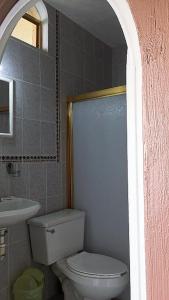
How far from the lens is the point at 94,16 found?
7.55 ft

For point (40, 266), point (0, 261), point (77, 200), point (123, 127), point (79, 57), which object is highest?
point (79, 57)

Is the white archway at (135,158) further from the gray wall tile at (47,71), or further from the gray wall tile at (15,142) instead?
the gray wall tile at (47,71)

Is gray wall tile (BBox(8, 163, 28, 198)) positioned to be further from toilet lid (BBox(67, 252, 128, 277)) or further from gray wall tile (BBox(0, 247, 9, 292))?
toilet lid (BBox(67, 252, 128, 277))

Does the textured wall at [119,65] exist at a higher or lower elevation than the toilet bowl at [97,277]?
higher

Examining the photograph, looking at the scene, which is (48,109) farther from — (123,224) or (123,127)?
(123,224)

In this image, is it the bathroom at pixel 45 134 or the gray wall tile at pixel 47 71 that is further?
the gray wall tile at pixel 47 71

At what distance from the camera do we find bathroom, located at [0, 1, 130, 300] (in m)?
1.83

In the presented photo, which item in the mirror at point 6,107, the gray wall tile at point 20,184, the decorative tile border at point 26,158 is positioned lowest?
the gray wall tile at point 20,184

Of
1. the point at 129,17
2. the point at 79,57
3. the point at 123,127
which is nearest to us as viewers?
the point at 129,17

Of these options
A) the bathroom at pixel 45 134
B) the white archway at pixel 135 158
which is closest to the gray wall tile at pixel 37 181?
the bathroom at pixel 45 134

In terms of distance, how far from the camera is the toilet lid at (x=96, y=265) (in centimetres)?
168

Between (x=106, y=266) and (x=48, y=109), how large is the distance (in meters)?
1.27

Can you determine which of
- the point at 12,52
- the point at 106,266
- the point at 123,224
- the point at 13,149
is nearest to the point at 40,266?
the point at 106,266

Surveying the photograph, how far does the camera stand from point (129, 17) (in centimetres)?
65
